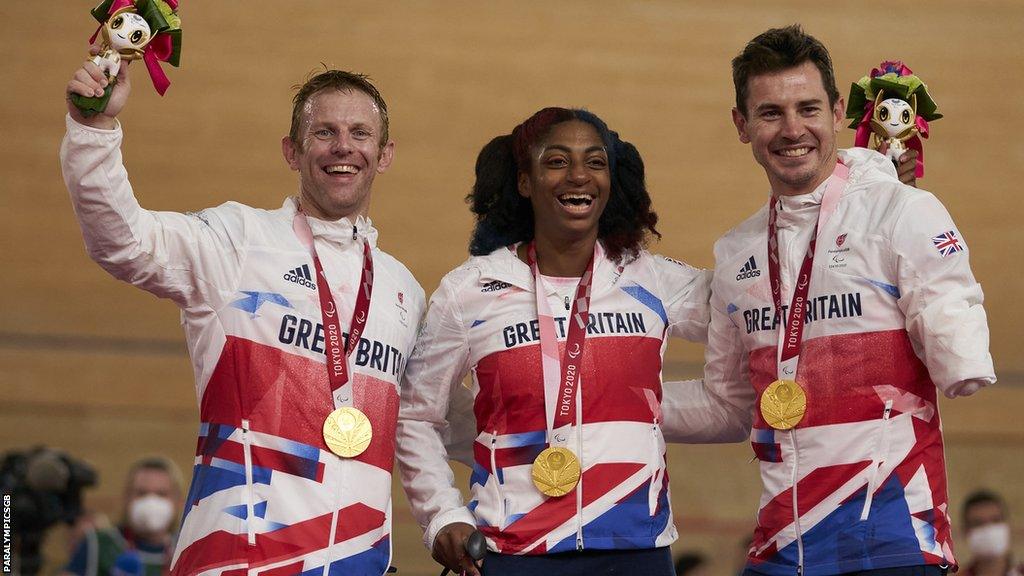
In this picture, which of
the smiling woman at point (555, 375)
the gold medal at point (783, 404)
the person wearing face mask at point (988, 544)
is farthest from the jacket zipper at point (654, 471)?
the person wearing face mask at point (988, 544)

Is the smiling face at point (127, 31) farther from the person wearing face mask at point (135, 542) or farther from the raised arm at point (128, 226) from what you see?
the person wearing face mask at point (135, 542)

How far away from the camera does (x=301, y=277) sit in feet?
10.5

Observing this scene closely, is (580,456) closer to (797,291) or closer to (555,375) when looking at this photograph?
(555,375)

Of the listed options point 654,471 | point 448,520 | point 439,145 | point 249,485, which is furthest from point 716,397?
point 439,145

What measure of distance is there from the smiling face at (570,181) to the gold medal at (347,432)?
2.49ft

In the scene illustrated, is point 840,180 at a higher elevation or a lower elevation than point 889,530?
higher

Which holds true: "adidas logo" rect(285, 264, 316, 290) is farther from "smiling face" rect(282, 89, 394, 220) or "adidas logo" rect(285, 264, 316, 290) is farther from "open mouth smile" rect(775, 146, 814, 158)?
"open mouth smile" rect(775, 146, 814, 158)

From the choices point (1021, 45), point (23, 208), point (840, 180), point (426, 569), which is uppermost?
point (1021, 45)

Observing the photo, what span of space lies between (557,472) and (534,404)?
7.7 inches

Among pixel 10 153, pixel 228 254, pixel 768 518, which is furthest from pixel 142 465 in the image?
pixel 768 518

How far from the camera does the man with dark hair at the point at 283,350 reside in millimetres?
2971

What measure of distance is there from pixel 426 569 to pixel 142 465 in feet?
5.88

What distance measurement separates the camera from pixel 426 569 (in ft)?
22.6

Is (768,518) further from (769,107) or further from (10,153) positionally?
(10,153)
